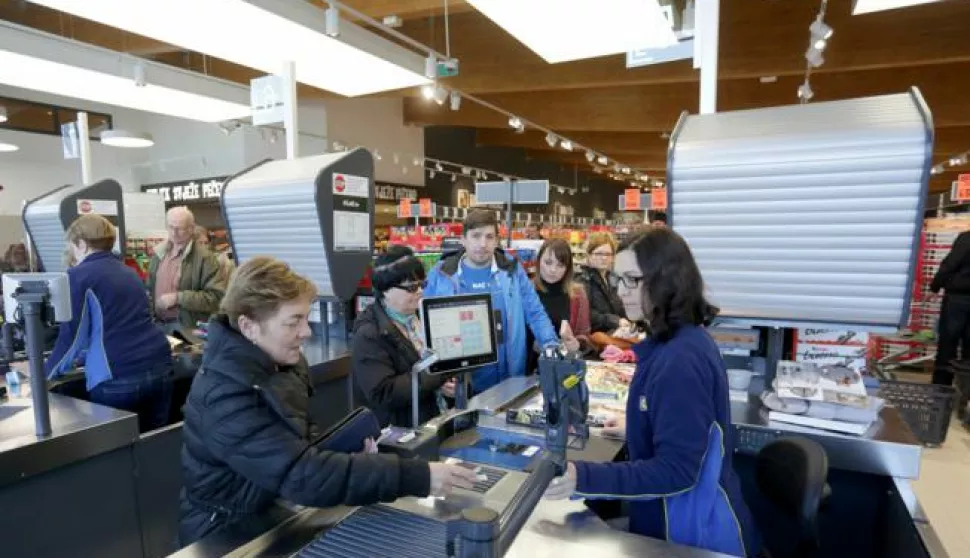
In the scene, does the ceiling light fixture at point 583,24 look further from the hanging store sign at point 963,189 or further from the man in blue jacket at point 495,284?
the hanging store sign at point 963,189

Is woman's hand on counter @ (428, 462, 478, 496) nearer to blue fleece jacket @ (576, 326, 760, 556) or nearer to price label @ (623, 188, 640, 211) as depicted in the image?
blue fleece jacket @ (576, 326, 760, 556)

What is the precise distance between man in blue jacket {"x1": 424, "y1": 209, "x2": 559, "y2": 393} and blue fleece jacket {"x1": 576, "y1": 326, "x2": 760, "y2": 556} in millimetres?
1512

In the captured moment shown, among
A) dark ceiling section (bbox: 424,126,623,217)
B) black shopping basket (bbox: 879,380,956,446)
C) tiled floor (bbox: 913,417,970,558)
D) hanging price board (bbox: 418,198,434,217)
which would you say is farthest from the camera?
dark ceiling section (bbox: 424,126,623,217)

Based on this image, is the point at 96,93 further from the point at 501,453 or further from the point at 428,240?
the point at 428,240

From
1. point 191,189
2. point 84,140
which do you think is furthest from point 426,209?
point 84,140

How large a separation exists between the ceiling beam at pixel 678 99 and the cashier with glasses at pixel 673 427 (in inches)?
296

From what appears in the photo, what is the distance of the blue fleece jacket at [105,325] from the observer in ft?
8.81

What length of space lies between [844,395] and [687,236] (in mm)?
824

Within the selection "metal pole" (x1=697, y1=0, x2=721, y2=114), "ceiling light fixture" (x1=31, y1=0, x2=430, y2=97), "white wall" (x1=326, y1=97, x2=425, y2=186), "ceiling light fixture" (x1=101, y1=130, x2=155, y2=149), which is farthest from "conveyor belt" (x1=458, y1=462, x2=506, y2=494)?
"white wall" (x1=326, y1=97, x2=425, y2=186)

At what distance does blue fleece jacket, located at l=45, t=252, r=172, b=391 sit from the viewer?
8.81 ft

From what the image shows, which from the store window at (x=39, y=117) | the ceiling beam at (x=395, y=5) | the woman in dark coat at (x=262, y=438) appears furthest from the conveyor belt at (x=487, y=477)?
the store window at (x=39, y=117)

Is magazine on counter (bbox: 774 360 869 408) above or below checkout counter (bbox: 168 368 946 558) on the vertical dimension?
above

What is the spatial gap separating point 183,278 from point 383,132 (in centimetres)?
846

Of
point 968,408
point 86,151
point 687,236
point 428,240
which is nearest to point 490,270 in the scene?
point 687,236
